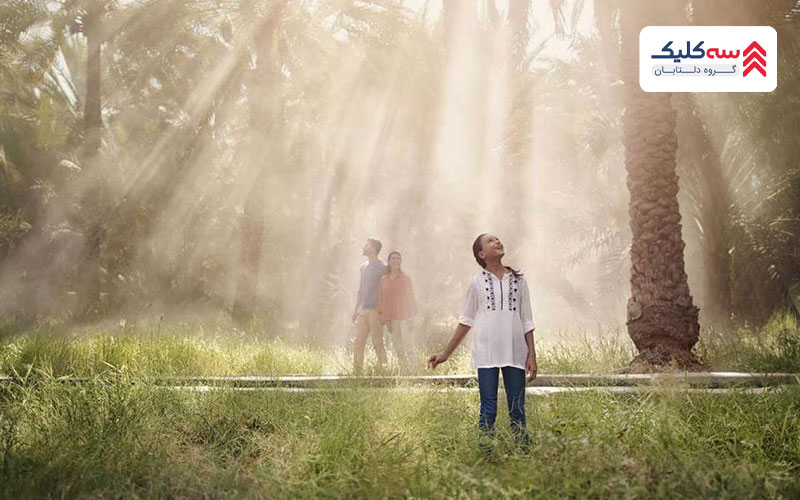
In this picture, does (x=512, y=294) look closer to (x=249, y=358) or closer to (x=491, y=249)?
(x=491, y=249)

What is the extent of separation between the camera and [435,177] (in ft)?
→ 94.6

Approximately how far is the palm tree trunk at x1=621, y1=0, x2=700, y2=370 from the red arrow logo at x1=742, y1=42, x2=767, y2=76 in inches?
131

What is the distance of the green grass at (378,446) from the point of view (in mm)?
5023

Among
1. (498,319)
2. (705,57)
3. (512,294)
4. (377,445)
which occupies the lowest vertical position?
(377,445)

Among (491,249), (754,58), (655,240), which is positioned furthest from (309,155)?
(491,249)

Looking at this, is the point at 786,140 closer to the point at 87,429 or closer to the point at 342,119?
the point at 342,119

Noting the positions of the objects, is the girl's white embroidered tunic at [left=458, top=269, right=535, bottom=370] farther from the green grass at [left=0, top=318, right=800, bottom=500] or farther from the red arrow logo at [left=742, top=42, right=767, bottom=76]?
the red arrow logo at [left=742, top=42, right=767, bottom=76]

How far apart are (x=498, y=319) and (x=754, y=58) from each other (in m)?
10.4

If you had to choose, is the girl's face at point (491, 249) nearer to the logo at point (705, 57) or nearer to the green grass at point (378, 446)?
the green grass at point (378, 446)

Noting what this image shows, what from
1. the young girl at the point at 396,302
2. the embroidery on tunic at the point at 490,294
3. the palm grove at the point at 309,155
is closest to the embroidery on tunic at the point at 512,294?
the embroidery on tunic at the point at 490,294

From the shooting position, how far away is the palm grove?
67.8ft

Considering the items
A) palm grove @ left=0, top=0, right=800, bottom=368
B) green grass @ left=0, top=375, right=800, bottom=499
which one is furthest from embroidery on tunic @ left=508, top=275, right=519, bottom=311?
palm grove @ left=0, top=0, right=800, bottom=368

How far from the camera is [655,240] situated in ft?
37.1

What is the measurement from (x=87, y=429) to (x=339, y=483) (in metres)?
2.33
